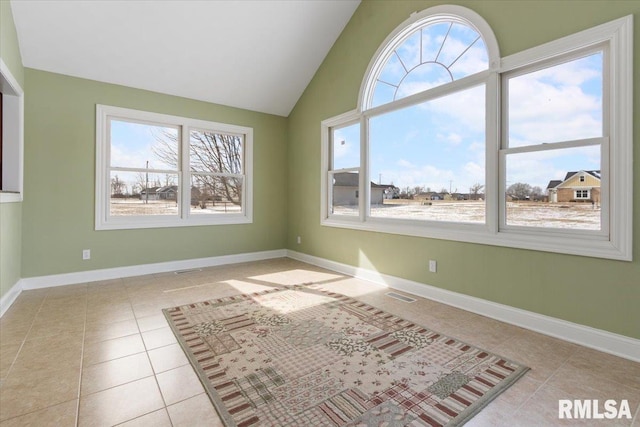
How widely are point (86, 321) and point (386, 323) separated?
2.64m

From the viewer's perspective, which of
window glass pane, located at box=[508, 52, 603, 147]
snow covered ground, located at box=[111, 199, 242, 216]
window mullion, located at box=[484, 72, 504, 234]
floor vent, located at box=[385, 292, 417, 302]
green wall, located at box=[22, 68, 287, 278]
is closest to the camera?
window glass pane, located at box=[508, 52, 603, 147]

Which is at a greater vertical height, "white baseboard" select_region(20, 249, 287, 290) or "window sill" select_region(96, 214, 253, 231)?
"window sill" select_region(96, 214, 253, 231)

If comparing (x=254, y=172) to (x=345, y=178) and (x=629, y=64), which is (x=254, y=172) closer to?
(x=345, y=178)

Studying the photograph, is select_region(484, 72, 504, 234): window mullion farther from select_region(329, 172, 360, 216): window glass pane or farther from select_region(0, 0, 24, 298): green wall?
select_region(0, 0, 24, 298): green wall

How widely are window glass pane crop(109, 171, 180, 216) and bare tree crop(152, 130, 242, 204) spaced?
0.32m

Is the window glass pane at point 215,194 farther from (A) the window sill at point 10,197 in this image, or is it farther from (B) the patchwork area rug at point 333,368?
(B) the patchwork area rug at point 333,368

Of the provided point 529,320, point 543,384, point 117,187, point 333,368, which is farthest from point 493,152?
point 117,187

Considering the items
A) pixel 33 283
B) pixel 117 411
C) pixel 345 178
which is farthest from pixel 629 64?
pixel 33 283

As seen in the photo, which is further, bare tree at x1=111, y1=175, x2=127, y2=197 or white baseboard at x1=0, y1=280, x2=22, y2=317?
bare tree at x1=111, y1=175, x2=127, y2=197

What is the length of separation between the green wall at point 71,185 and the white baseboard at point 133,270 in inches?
2.5

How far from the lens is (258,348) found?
2.27 metres

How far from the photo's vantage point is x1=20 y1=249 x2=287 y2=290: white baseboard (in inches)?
147

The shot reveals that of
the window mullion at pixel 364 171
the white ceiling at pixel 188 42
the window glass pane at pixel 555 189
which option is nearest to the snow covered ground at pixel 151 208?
the white ceiling at pixel 188 42

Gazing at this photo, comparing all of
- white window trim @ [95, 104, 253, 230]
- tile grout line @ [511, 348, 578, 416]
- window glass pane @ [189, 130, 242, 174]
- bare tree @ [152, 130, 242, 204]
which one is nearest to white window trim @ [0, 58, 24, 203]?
white window trim @ [95, 104, 253, 230]
